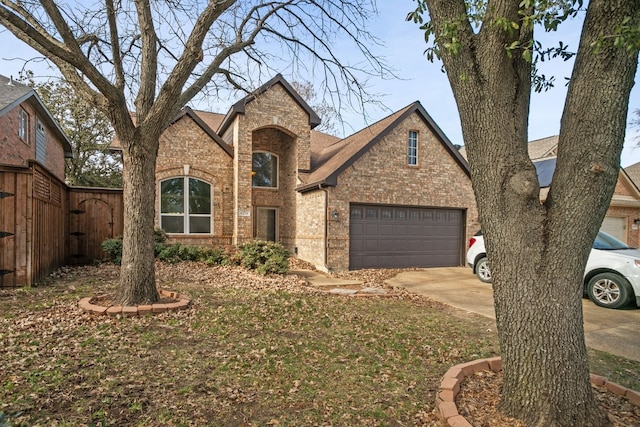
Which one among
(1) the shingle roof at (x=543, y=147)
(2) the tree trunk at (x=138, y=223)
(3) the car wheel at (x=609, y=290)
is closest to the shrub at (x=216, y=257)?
(2) the tree trunk at (x=138, y=223)

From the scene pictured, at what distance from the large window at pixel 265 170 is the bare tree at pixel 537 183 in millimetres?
12256

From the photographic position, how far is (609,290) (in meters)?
7.00

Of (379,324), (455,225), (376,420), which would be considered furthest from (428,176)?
(376,420)

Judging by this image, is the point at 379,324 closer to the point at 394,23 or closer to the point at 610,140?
the point at 610,140

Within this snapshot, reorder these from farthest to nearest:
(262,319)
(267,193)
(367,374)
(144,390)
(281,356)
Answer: (267,193), (262,319), (281,356), (367,374), (144,390)

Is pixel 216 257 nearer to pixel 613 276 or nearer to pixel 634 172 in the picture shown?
pixel 613 276

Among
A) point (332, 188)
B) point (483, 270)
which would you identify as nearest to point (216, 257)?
point (332, 188)

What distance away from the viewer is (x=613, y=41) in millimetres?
2359

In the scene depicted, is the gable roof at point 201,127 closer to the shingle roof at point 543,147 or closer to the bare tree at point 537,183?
the bare tree at point 537,183

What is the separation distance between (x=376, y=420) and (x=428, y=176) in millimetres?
10778

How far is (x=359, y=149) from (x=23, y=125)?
34.8ft

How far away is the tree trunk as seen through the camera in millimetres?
5387

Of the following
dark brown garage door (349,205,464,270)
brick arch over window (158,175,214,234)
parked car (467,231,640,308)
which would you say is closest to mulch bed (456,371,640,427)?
parked car (467,231,640,308)

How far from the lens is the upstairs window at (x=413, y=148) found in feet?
41.1
